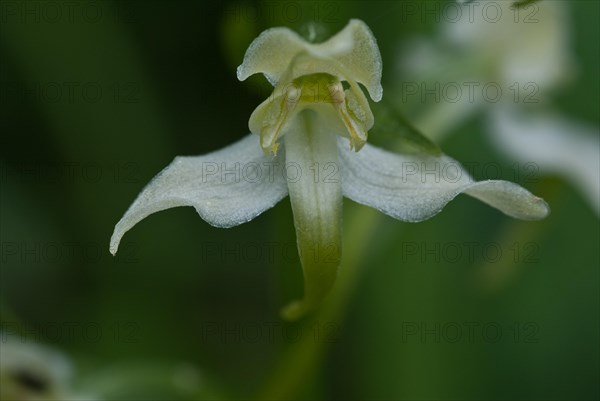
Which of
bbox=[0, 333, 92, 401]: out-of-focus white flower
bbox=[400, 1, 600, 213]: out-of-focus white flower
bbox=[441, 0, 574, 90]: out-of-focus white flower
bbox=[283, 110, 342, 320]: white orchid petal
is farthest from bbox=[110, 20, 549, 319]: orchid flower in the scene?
bbox=[441, 0, 574, 90]: out-of-focus white flower

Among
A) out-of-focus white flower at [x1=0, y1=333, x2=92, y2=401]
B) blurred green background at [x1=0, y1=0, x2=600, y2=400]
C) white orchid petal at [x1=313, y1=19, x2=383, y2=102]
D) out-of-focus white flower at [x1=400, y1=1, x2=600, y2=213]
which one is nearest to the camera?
white orchid petal at [x1=313, y1=19, x2=383, y2=102]

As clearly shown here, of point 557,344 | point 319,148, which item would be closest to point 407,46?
point 557,344

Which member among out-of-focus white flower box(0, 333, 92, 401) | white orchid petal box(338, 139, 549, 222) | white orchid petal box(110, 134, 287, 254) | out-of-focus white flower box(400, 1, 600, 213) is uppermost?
out-of-focus white flower box(400, 1, 600, 213)

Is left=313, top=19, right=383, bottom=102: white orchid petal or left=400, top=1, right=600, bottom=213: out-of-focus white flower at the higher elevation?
left=400, top=1, right=600, bottom=213: out-of-focus white flower

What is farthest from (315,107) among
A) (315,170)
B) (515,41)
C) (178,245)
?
(178,245)

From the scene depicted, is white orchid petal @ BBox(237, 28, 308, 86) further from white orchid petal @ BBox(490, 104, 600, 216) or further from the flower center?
white orchid petal @ BBox(490, 104, 600, 216)

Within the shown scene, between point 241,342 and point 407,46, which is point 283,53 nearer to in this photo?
point 407,46

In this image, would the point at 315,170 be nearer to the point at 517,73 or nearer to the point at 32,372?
the point at 32,372
